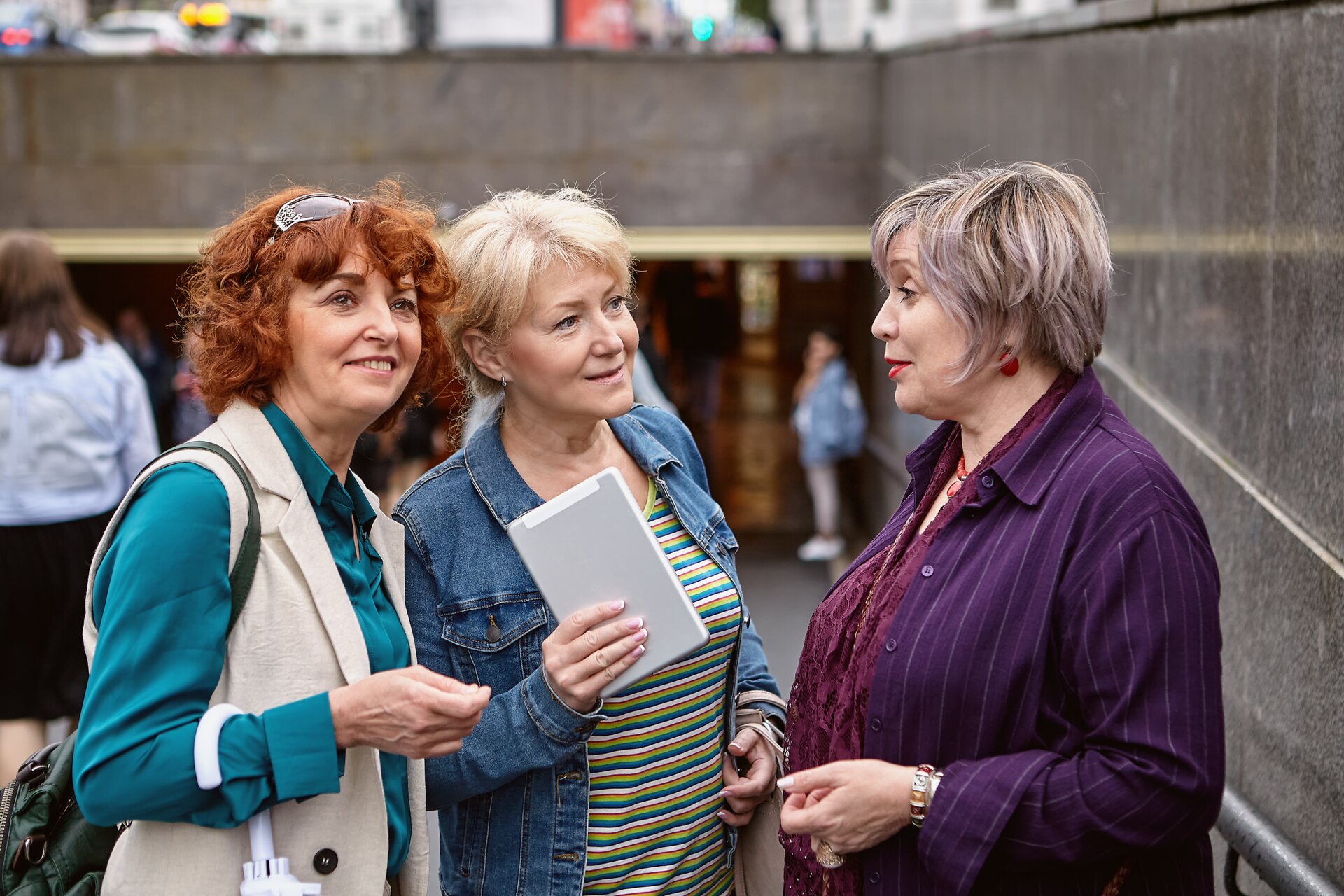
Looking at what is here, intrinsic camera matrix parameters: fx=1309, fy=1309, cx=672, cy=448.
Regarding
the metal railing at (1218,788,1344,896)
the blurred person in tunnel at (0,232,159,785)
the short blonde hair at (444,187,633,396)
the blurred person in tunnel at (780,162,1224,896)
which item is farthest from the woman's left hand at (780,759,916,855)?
the blurred person in tunnel at (0,232,159,785)

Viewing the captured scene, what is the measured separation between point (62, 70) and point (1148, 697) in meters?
11.1

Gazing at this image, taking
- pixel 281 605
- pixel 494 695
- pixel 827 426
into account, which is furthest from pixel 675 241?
pixel 281 605

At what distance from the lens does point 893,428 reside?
33.6ft

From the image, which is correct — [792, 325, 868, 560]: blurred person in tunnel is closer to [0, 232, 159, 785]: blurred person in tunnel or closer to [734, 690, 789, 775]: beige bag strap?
[0, 232, 159, 785]: blurred person in tunnel

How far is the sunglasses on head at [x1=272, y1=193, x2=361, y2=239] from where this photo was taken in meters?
2.16

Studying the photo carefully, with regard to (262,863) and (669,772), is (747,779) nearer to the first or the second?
(669,772)

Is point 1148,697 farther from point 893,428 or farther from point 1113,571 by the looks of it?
point 893,428

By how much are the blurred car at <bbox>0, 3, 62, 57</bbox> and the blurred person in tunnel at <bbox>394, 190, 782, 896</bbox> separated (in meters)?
17.0

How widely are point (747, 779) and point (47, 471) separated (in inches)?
148

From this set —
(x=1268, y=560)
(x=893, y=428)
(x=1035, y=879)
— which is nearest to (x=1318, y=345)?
(x=1268, y=560)

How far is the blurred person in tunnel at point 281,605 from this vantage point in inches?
73.7

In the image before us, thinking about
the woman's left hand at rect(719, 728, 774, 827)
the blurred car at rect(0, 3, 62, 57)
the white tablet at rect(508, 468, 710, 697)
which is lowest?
the woman's left hand at rect(719, 728, 774, 827)

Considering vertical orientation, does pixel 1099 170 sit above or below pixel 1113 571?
above

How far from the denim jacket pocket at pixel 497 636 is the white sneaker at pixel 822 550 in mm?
8413
